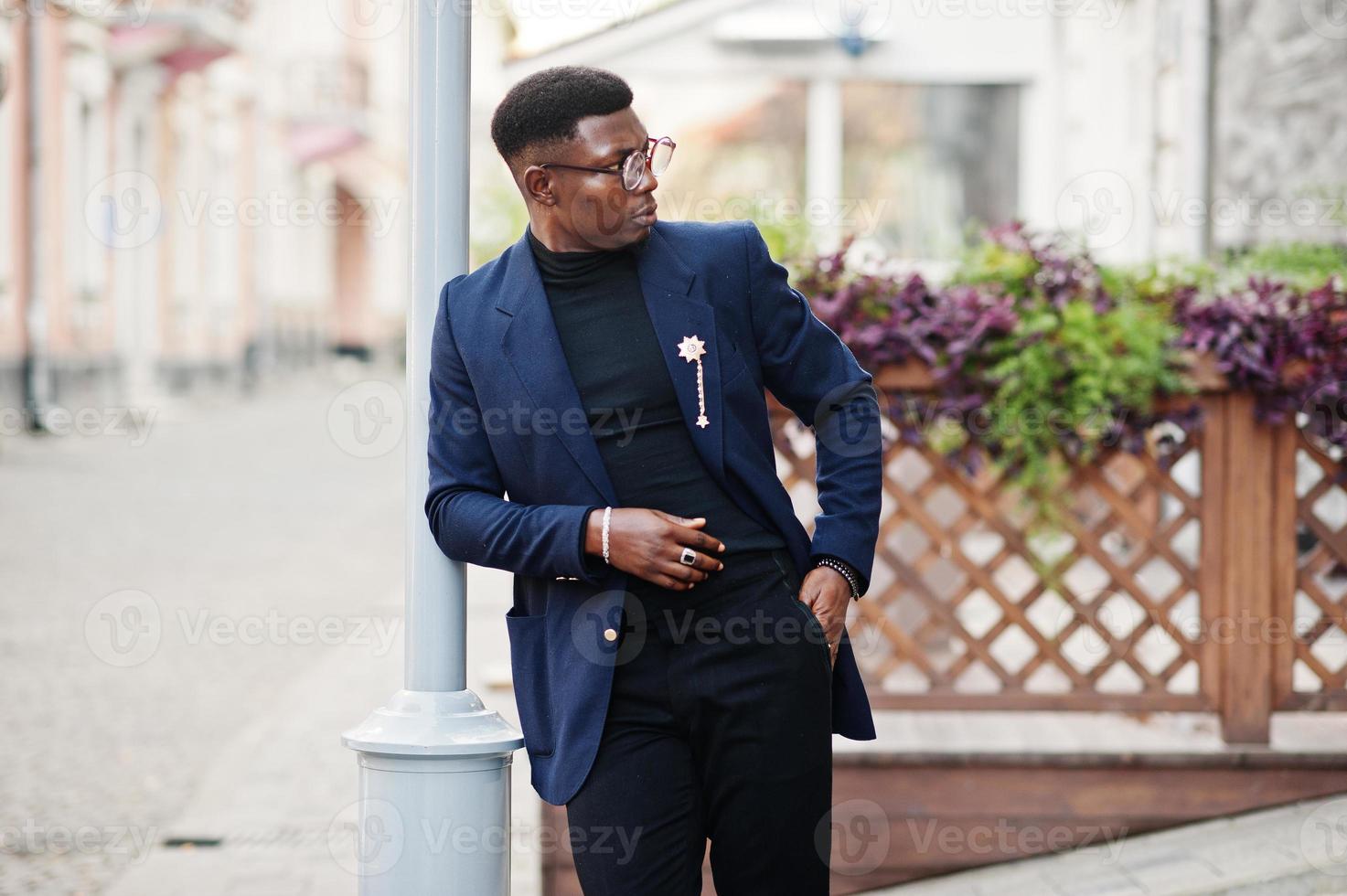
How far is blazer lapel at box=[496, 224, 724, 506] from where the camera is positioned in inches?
96.0

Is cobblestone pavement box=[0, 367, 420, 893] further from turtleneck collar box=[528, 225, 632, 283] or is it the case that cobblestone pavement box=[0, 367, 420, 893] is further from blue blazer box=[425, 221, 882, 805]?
turtleneck collar box=[528, 225, 632, 283]

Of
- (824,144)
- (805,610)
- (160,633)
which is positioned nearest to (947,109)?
(824,144)

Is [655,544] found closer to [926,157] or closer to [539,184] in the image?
[539,184]

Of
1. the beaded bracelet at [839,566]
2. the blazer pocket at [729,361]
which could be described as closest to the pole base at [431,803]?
the beaded bracelet at [839,566]

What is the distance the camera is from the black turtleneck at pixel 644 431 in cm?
245

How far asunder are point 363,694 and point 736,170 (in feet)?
15.5

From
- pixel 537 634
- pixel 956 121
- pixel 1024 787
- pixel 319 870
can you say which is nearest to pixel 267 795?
pixel 319 870

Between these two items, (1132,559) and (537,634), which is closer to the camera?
(537,634)

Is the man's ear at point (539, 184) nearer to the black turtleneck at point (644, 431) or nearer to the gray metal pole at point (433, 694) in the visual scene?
the black turtleneck at point (644, 431)

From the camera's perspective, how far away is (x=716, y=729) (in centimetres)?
240

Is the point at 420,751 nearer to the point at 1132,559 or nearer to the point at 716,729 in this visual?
the point at 716,729

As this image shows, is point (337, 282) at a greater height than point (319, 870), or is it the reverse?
point (337, 282)

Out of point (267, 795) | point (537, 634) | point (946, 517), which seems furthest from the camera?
point (946, 517)

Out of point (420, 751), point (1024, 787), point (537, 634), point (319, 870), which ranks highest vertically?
point (537, 634)
